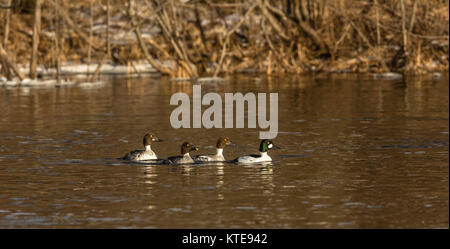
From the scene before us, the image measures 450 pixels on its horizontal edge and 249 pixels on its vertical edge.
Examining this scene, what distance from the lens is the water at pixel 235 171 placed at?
45.4 ft

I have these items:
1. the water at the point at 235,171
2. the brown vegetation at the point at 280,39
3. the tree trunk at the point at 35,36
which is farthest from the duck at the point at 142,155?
the brown vegetation at the point at 280,39

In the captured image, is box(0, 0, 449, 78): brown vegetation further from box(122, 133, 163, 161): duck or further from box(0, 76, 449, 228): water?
box(122, 133, 163, 161): duck

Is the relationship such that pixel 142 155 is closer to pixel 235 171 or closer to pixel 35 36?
pixel 235 171

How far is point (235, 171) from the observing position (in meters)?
18.3

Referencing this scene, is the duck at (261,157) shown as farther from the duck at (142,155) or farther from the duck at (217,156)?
the duck at (142,155)

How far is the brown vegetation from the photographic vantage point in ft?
148

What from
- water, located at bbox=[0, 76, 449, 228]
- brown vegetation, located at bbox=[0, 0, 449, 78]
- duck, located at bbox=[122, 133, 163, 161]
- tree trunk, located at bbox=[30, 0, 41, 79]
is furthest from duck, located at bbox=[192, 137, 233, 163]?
brown vegetation, located at bbox=[0, 0, 449, 78]

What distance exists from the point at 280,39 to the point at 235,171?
103 ft

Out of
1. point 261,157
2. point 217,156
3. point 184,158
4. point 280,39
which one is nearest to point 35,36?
point 280,39

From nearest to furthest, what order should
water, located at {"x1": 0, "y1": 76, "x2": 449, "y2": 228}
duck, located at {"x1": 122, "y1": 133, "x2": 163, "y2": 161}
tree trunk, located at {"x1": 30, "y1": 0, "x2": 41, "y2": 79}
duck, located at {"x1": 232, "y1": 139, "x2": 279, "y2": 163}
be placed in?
water, located at {"x1": 0, "y1": 76, "x2": 449, "y2": 228}
duck, located at {"x1": 232, "y1": 139, "x2": 279, "y2": 163}
duck, located at {"x1": 122, "y1": 133, "x2": 163, "y2": 161}
tree trunk, located at {"x1": 30, "y1": 0, "x2": 41, "y2": 79}

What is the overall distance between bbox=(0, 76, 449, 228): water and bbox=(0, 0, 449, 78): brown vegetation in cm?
1286

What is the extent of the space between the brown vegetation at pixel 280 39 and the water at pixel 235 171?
12.9 m
